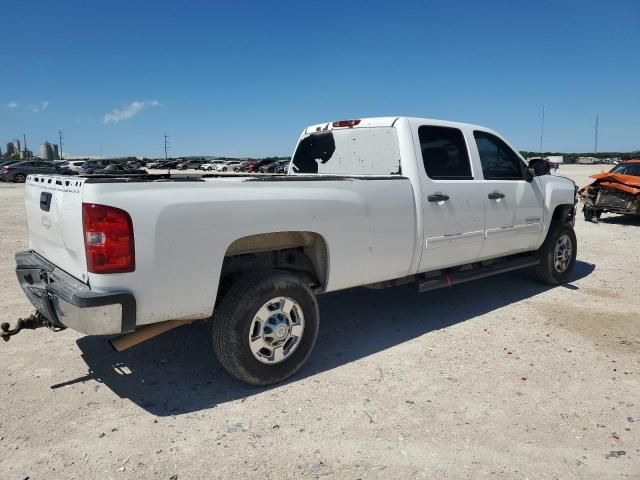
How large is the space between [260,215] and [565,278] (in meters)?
5.04

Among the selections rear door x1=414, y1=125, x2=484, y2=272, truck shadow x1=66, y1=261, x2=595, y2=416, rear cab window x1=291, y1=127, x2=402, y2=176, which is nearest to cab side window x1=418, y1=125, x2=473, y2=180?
rear door x1=414, y1=125, x2=484, y2=272

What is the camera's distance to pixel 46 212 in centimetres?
340

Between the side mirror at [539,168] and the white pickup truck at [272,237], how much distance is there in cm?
27

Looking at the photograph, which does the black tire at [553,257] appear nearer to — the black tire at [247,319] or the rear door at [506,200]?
the rear door at [506,200]

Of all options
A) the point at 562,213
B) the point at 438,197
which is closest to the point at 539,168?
the point at 562,213

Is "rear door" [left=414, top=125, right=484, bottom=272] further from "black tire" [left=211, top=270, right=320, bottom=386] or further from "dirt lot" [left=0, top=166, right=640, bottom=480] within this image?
"black tire" [left=211, top=270, right=320, bottom=386]

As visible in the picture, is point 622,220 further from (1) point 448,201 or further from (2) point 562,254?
(1) point 448,201

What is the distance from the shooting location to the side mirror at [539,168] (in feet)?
18.6

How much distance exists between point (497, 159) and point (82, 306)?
4467mm

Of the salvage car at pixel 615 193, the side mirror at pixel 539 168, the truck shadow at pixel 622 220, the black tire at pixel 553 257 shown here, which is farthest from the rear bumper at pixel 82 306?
the truck shadow at pixel 622 220

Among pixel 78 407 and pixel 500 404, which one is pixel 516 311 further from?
pixel 78 407

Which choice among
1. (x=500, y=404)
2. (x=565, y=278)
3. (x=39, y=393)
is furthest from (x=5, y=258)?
(x=565, y=278)

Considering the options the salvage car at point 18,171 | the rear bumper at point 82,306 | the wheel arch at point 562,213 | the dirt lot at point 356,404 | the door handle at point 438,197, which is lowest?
the dirt lot at point 356,404

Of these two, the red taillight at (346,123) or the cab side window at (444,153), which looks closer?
the cab side window at (444,153)
